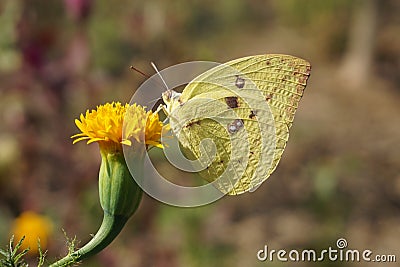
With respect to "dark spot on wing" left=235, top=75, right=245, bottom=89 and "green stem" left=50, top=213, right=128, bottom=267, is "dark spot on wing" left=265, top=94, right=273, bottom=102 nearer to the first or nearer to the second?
"dark spot on wing" left=235, top=75, right=245, bottom=89

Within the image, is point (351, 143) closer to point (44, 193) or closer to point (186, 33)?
point (186, 33)

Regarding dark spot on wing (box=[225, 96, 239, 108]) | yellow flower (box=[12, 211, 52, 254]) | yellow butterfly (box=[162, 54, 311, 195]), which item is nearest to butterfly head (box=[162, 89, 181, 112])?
yellow butterfly (box=[162, 54, 311, 195])

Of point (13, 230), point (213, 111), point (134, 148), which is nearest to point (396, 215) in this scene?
point (13, 230)

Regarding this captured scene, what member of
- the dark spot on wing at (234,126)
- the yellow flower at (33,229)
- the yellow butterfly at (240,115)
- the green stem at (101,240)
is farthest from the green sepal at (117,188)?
the yellow flower at (33,229)

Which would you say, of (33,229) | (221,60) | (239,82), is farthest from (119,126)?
(221,60)

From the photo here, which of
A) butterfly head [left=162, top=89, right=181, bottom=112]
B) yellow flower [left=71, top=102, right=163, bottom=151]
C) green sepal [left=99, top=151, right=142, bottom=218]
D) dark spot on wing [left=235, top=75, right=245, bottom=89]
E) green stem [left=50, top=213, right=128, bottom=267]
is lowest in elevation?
green stem [left=50, top=213, right=128, bottom=267]

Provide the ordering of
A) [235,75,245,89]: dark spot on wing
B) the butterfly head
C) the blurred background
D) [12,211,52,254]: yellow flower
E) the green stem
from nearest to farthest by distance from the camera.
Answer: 1. the green stem
2. the butterfly head
3. [235,75,245,89]: dark spot on wing
4. [12,211,52,254]: yellow flower
5. the blurred background
